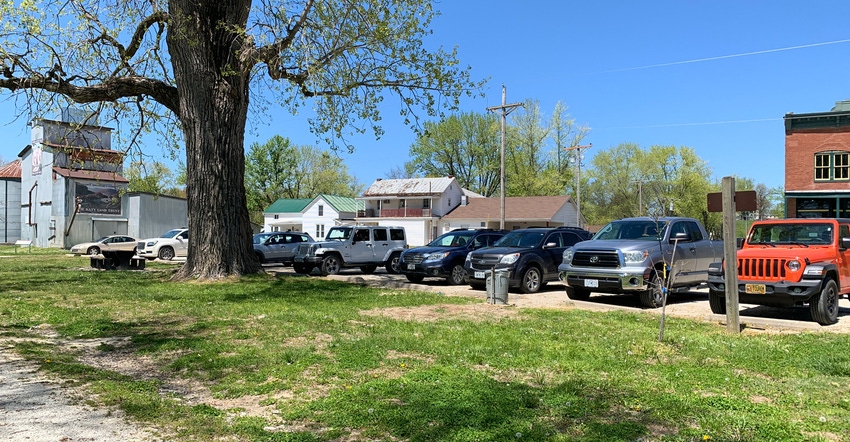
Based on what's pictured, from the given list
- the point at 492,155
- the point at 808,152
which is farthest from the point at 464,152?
the point at 808,152

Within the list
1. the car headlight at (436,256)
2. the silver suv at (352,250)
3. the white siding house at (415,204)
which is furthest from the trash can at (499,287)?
the white siding house at (415,204)

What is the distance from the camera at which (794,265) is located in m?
9.49

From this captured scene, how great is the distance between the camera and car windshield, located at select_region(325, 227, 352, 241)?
21.1 metres

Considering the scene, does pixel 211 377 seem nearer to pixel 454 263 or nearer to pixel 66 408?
pixel 66 408

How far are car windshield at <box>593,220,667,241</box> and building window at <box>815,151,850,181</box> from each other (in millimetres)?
22870

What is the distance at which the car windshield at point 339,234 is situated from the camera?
69.3 ft

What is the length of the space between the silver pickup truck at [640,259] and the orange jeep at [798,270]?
143cm

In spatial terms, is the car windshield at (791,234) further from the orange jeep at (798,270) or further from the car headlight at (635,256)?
the car headlight at (635,256)

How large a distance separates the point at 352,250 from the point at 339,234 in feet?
2.96

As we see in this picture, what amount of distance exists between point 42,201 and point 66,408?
5220 cm

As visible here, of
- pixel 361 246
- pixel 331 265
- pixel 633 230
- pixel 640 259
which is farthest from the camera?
pixel 361 246

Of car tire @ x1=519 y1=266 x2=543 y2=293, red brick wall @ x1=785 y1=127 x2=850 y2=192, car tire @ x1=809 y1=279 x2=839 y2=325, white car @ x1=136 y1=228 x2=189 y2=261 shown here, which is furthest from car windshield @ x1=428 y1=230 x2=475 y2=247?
red brick wall @ x1=785 y1=127 x2=850 y2=192

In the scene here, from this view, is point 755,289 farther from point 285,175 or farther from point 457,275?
point 285,175

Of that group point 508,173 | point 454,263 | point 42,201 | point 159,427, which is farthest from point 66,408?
point 508,173
